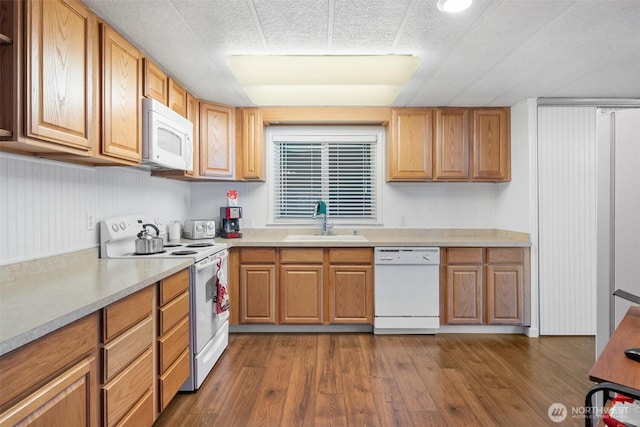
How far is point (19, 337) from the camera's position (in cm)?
91

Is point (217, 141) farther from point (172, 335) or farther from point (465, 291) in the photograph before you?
point (465, 291)

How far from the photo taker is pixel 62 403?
3.59 ft

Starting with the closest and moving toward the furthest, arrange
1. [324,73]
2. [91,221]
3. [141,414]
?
1. [141,414]
2. [91,221]
3. [324,73]

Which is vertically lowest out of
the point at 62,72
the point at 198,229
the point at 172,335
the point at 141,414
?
the point at 141,414

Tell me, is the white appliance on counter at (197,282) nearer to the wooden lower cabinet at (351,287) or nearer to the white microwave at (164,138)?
the white microwave at (164,138)

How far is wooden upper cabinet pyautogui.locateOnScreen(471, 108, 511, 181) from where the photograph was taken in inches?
135

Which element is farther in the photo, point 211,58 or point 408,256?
point 408,256

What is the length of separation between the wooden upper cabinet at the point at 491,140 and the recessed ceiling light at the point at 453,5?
6.23 feet

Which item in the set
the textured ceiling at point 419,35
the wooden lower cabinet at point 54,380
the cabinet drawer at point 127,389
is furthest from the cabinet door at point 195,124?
the wooden lower cabinet at point 54,380

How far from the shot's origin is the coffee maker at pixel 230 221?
347 cm

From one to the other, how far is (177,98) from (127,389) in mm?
2150

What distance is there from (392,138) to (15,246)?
3.01 metres

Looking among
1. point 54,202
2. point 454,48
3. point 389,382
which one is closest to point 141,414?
point 54,202

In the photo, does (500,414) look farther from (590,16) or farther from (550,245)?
(590,16)
